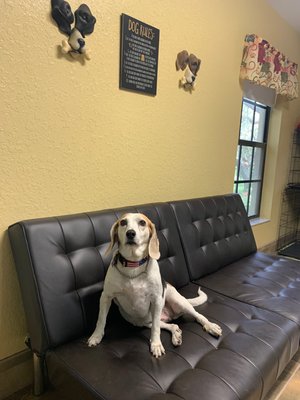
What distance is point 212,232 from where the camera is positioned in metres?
2.13

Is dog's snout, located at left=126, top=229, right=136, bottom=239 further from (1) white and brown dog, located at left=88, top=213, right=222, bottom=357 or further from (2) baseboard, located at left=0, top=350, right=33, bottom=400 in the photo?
(2) baseboard, located at left=0, top=350, right=33, bottom=400

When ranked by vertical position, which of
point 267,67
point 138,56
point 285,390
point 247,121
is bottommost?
point 285,390

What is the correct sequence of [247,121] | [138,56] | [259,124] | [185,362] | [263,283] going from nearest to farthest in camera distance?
[185,362], [138,56], [263,283], [247,121], [259,124]

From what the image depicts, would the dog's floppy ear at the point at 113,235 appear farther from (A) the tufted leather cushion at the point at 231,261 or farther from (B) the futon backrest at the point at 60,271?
(A) the tufted leather cushion at the point at 231,261

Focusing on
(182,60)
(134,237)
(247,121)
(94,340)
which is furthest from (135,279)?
(247,121)

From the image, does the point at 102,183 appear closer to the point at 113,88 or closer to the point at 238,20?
the point at 113,88

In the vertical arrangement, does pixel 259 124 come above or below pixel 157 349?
above

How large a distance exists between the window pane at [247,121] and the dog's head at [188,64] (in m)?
1.16

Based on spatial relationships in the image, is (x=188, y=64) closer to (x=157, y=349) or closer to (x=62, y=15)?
(x=62, y=15)

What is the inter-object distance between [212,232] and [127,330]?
103 centimetres

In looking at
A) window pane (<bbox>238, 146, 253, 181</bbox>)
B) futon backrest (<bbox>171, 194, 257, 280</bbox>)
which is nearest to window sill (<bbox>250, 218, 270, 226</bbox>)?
window pane (<bbox>238, 146, 253, 181</bbox>)

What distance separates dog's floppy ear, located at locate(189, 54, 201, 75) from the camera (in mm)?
2082

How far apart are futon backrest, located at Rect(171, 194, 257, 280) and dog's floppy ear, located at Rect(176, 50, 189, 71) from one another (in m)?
0.93

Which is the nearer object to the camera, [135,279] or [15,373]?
[135,279]
